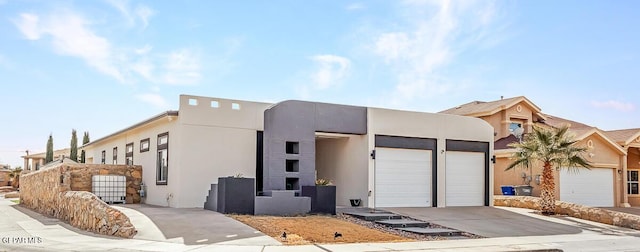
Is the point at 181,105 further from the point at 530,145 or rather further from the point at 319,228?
the point at 530,145

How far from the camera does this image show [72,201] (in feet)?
56.2

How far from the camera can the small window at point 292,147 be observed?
66.2ft

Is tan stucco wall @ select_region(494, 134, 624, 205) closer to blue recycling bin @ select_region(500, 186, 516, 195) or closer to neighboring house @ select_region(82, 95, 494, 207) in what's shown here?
blue recycling bin @ select_region(500, 186, 516, 195)

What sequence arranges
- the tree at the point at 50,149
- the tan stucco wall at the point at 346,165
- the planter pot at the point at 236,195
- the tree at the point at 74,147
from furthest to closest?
the tree at the point at 50,149, the tree at the point at 74,147, the tan stucco wall at the point at 346,165, the planter pot at the point at 236,195

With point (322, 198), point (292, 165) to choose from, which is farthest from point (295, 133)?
point (322, 198)

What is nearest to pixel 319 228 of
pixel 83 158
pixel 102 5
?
pixel 102 5

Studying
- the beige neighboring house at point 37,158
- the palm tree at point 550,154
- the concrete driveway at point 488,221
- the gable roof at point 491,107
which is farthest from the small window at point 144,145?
the beige neighboring house at point 37,158

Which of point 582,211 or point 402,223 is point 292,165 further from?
A: point 582,211

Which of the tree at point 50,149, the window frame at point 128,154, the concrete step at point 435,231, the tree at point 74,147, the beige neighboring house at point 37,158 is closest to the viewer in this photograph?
the concrete step at point 435,231

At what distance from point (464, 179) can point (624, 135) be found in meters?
13.5

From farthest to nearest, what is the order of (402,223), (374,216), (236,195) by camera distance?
(374,216) < (236,195) < (402,223)

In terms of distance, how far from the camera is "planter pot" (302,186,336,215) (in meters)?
19.0

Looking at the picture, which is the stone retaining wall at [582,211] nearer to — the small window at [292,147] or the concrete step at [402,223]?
the concrete step at [402,223]

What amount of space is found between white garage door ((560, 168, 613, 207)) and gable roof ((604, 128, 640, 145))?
218cm
